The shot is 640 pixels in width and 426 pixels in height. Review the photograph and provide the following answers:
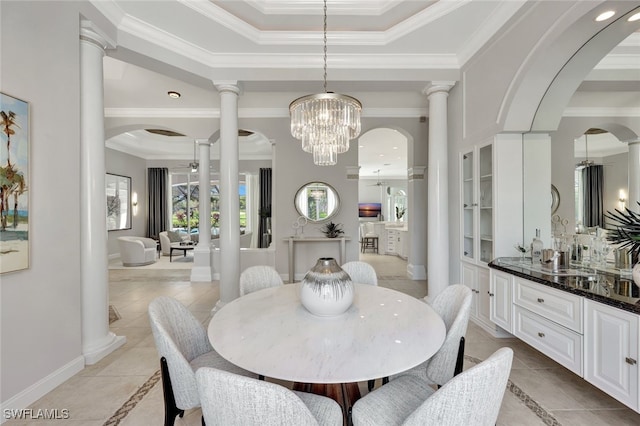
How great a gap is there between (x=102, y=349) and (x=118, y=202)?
650 centimetres

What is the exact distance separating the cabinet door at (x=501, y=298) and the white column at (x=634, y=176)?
3.02 feet

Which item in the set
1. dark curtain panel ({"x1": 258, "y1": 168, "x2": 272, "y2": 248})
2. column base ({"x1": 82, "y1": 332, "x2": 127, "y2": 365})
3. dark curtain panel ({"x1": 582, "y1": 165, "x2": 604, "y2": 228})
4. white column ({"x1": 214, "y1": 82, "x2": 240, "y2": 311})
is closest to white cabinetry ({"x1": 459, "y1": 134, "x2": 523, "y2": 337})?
dark curtain panel ({"x1": 582, "y1": 165, "x2": 604, "y2": 228})

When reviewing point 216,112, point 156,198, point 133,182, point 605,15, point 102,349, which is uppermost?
point 216,112

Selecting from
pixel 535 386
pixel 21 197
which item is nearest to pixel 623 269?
pixel 535 386

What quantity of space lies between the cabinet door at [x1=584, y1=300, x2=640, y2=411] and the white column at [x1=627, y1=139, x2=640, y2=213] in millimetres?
853

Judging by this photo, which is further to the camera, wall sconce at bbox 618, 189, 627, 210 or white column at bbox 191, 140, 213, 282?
white column at bbox 191, 140, 213, 282

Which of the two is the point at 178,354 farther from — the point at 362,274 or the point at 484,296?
the point at 484,296

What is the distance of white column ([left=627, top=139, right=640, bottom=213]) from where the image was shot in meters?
1.90

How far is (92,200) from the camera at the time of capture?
7.64 feet

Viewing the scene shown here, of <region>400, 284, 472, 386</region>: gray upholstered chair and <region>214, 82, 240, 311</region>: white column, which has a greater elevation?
<region>214, 82, 240, 311</region>: white column

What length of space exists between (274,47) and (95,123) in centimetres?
190

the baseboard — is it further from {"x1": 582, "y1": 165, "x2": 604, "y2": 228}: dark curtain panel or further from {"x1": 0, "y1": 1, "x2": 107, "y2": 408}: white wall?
{"x1": 582, "y1": 165, "x2": 604, "y2": 228}: dark curtain panel

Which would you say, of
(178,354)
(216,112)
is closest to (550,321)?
(178,354)

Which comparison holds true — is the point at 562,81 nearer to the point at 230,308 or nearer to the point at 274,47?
the point at 274,47
